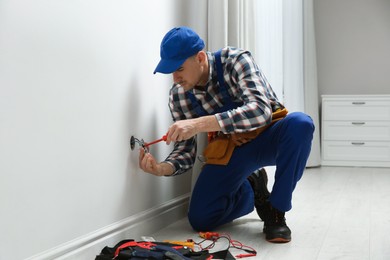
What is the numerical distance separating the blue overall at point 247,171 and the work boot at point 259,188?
0.09ft

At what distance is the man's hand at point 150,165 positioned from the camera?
2.26 meters

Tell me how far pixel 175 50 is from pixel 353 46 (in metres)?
4.10

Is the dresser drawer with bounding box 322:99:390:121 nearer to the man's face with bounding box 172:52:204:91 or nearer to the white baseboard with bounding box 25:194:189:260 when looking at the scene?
the white baseboard with bounding box 25:194:189:260

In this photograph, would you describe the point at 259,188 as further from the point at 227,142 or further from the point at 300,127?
the point at 300,127

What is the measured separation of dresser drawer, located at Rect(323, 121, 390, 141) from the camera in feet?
17.5

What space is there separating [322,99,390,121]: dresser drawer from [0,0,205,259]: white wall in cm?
325

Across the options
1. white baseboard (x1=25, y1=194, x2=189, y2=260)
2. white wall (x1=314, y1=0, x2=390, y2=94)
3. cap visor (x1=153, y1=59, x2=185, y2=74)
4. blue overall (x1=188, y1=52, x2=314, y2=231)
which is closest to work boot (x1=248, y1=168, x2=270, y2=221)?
blue overall (x1=188, y1=52, x2=314, y2=231)

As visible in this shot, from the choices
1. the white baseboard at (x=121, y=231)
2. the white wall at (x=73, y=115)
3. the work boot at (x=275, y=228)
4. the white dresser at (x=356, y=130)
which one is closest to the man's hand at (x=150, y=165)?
the white wall at (x=73, y=115)

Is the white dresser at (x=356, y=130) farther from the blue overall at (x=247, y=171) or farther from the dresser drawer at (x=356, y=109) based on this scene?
the blue overall at (x=247, y=171)

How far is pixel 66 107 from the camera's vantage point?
1.75m

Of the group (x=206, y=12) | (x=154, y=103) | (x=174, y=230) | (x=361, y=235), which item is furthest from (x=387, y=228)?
(x=206, y=12)

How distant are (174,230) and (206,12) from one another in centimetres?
112

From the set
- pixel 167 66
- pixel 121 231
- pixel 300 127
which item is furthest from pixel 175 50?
pixel 121 231

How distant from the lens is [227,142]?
7.86 ft
